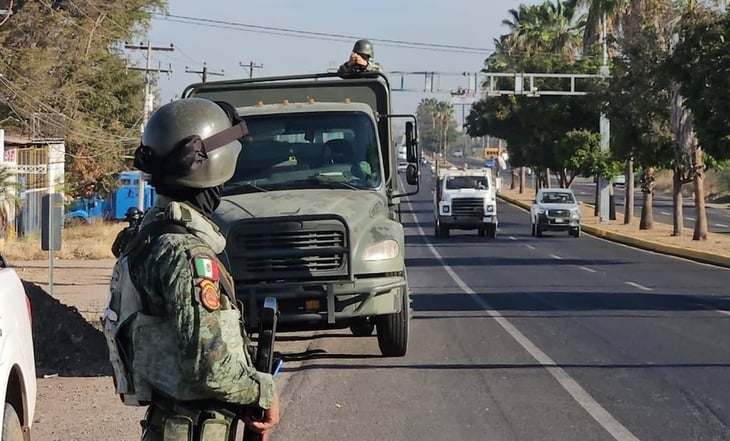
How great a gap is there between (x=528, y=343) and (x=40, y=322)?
5.33m

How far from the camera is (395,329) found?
10.9 m

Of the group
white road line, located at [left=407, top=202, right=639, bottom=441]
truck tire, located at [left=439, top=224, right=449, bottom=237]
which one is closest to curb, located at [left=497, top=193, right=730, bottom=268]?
truck tire, located at [left=439, top=224, right=449, bottom=237]

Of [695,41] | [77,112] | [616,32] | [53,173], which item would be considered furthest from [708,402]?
[616,32]

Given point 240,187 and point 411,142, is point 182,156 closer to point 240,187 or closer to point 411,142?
point 240,187

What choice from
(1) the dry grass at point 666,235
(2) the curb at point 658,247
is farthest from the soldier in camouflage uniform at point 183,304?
(1) the dry grass at point 666,235

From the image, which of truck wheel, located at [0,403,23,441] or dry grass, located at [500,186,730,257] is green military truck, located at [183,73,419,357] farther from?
dry grass, located at [500,186,730,257]

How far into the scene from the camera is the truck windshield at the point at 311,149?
11398 mm

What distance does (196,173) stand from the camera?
3.30 metres

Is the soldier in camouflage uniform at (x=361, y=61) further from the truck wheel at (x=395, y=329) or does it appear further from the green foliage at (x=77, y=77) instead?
the green foliage at (x=77, y=77)

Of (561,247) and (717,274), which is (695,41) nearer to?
(717,274)

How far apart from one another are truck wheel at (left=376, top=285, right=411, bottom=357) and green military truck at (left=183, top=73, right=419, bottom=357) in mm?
10

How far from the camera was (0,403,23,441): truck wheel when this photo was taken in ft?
16.5

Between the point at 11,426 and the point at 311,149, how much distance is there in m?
6.68

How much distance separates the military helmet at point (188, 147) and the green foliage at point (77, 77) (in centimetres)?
3790
